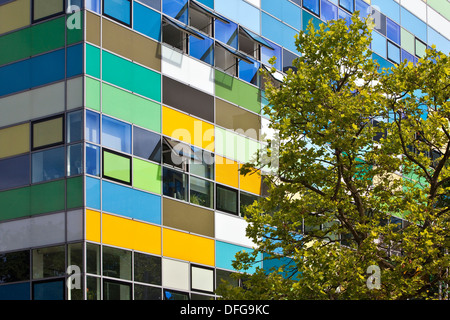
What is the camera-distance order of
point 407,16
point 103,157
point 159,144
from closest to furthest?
point 103,157 → point 159,144 → point 407,16

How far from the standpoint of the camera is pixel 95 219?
1005 inches

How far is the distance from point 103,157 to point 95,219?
1.98 metres

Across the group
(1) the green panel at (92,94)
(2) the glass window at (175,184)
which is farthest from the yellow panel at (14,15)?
(2) the glass window at (175,184)

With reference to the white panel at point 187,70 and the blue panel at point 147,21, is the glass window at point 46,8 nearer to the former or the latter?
the blue panel at point 147,21

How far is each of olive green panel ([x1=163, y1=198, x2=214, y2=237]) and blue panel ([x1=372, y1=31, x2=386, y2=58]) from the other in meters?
14.8

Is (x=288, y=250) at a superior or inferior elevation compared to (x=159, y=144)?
inferior

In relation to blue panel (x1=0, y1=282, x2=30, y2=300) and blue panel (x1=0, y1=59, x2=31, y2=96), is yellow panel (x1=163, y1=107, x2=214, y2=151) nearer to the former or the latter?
blue panel (x1=0, y1=59, x2=31, y2=96)

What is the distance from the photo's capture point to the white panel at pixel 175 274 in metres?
27.9

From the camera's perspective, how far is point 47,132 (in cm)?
2659

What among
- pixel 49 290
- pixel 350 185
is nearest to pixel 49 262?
pixel 49 290

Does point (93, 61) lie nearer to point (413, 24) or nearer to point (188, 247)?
point (188, 247)

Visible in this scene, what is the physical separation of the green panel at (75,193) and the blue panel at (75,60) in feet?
10.7
